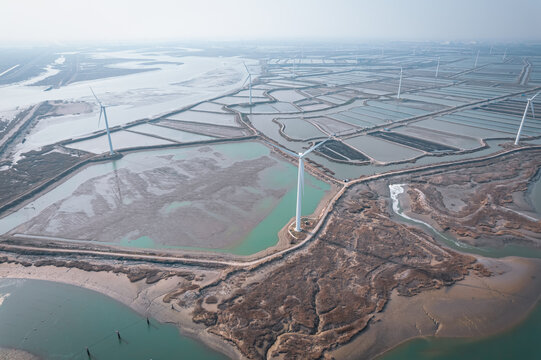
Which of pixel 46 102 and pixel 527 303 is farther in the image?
pixel 46 102

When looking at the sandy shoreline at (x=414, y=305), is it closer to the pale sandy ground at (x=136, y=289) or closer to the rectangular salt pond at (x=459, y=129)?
the pale sandy ground at (x=136, y=289)

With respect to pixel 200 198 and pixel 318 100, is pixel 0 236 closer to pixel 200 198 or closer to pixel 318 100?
pixel 200 198

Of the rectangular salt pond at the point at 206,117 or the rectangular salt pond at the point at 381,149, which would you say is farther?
the rectangular salt pond at the point at 206,117

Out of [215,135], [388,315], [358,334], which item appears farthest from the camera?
[215,135]

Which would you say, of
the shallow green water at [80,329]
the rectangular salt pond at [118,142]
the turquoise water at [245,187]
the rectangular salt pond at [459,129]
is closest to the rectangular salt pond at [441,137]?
the rectangular salt pond at [459,129]

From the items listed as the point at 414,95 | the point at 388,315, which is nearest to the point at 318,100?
the point at 414,95

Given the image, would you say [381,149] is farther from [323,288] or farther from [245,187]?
[323,288]

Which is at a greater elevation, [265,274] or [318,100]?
[318,100]
